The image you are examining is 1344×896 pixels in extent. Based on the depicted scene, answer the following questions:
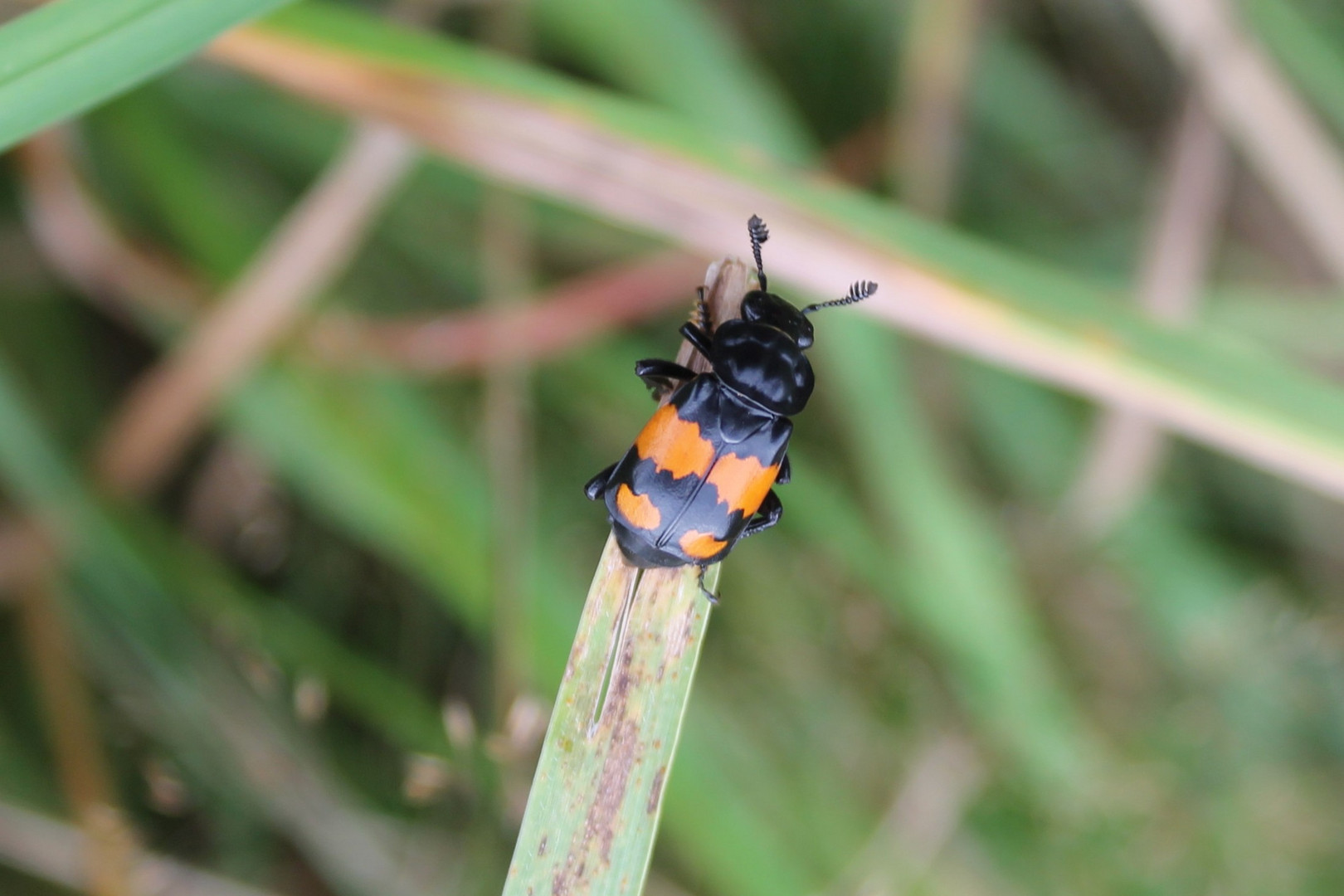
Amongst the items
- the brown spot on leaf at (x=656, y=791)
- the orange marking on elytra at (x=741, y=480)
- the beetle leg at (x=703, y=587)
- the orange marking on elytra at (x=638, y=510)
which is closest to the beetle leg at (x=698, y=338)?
the orange marking on elytra at (x=741, y=480)

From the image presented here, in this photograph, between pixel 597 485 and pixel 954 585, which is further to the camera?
pixel 954 585

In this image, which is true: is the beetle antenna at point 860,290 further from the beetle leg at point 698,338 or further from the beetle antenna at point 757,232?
the beetle leg at point 698,338

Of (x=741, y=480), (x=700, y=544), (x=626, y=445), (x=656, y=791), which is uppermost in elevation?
(x=626, y=445)

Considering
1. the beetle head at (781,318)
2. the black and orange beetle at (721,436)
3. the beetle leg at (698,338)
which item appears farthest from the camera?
the beetle head at (781,318)

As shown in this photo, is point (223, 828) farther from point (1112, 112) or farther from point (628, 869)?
point (1112, 112)

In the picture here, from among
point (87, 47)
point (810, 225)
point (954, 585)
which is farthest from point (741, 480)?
point (87, 47)

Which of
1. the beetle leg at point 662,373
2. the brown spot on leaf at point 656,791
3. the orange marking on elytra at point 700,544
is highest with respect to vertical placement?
the beetle leg at point 662,373

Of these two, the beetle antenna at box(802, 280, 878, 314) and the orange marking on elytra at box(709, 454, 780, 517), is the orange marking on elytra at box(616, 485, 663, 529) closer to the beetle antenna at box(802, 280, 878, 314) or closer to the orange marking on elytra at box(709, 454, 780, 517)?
the orange marking on elytra at box(709, 454, 780, 517)

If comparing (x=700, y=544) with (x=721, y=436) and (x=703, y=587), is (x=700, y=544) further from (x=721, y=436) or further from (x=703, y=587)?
(x=721, y=436)
